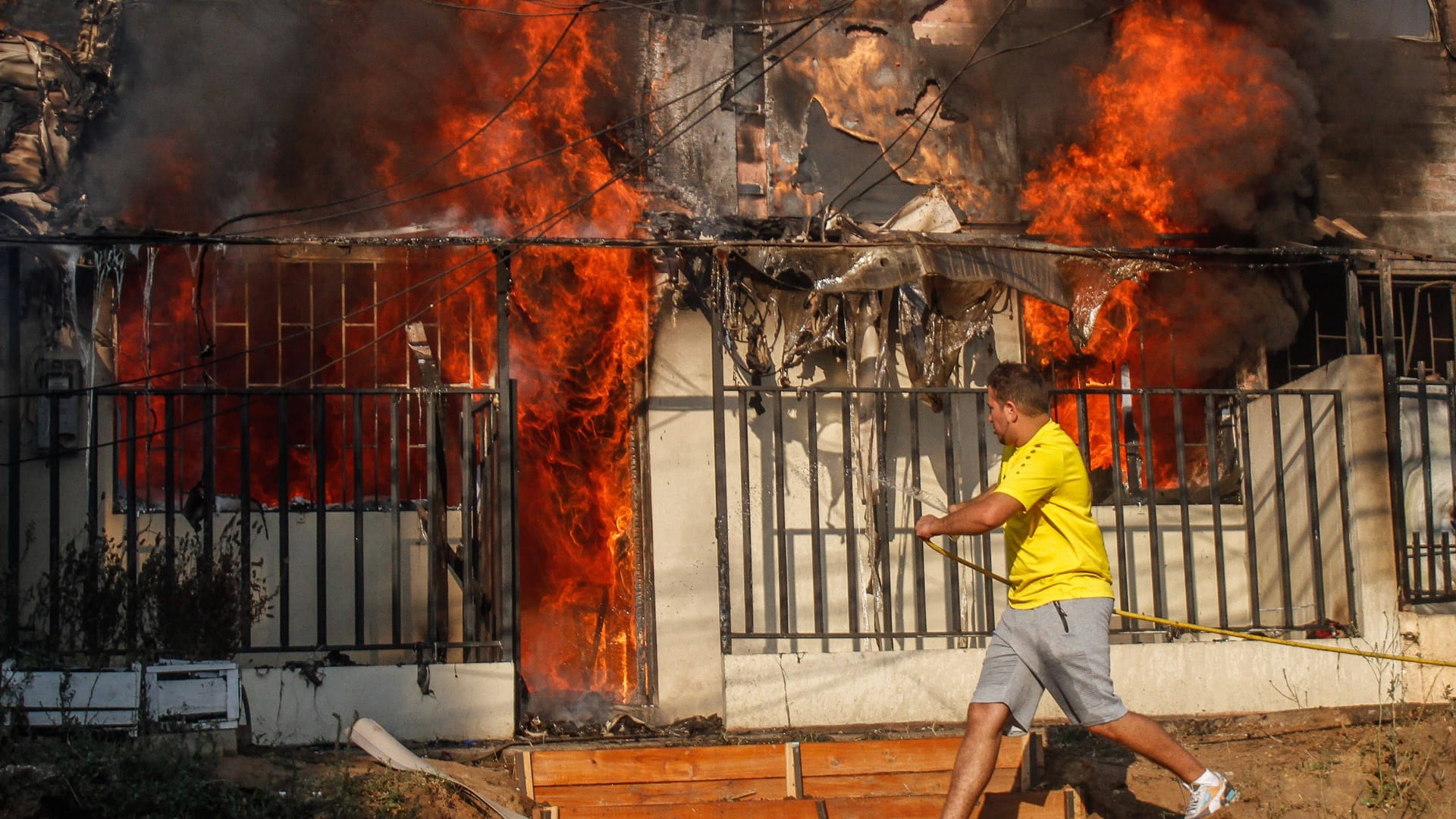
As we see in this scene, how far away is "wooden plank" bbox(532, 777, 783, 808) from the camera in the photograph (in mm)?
6598

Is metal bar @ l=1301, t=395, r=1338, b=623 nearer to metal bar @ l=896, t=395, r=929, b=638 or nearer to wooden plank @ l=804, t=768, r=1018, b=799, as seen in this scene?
metal bar @ l=896, t=395, r=929, b=638

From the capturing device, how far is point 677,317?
1028cm

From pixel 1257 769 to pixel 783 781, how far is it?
2885 mm

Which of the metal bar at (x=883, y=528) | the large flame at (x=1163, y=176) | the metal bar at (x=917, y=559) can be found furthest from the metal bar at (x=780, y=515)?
the large flame at (x=1163, y=176)

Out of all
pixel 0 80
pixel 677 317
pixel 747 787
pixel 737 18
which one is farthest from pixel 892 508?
pixel 0 80

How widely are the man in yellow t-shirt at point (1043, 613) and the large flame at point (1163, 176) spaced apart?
15.9ft

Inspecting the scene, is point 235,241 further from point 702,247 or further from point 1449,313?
point 1449,313

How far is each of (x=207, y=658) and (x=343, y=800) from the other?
179 centimetres

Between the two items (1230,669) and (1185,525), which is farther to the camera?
(1185,525)

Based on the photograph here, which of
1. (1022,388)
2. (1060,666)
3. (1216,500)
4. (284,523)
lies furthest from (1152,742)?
(284,523)

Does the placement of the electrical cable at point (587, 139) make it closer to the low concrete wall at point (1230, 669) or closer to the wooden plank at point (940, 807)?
the low concrete wall at point (1230, 669)

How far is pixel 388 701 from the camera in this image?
25.9 feet

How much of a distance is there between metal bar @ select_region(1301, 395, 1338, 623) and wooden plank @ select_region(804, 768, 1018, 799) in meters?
3.47

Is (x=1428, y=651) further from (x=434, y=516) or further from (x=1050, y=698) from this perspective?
(x=434, y=516)
